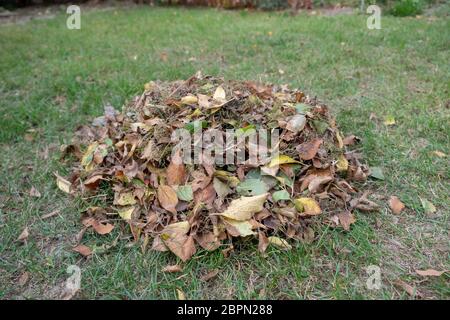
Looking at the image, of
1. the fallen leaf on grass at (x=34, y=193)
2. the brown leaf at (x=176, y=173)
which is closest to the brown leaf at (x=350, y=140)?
the brown leaf at (x=176, y=173)

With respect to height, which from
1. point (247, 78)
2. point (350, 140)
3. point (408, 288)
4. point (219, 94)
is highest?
point (219, 94)

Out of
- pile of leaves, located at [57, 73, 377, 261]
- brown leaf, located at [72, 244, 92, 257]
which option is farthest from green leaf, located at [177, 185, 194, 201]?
brown leaf, located at [72, 244, 92, 257]

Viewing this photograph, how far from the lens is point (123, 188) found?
7.21ft

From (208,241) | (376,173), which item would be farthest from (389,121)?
(208,241)

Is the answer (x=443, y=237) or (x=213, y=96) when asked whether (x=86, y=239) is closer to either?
(x=213, y=96)

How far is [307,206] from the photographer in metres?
1.98

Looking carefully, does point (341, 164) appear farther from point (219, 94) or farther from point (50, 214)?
point (50, 214)

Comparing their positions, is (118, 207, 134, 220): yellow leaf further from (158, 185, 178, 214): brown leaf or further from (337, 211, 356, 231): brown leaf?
(337, 211, 356, 231): brown leaf

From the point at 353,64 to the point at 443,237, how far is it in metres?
2.44

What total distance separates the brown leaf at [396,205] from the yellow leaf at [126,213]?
1.38m

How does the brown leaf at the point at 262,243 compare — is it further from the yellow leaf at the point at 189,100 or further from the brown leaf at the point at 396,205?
the yellow leaf at the point at 189,100

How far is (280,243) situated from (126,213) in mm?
805

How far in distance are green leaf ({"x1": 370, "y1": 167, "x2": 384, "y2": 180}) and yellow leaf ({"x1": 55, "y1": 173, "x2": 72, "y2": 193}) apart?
1797mm

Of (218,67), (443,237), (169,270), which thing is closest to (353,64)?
(218,67)
